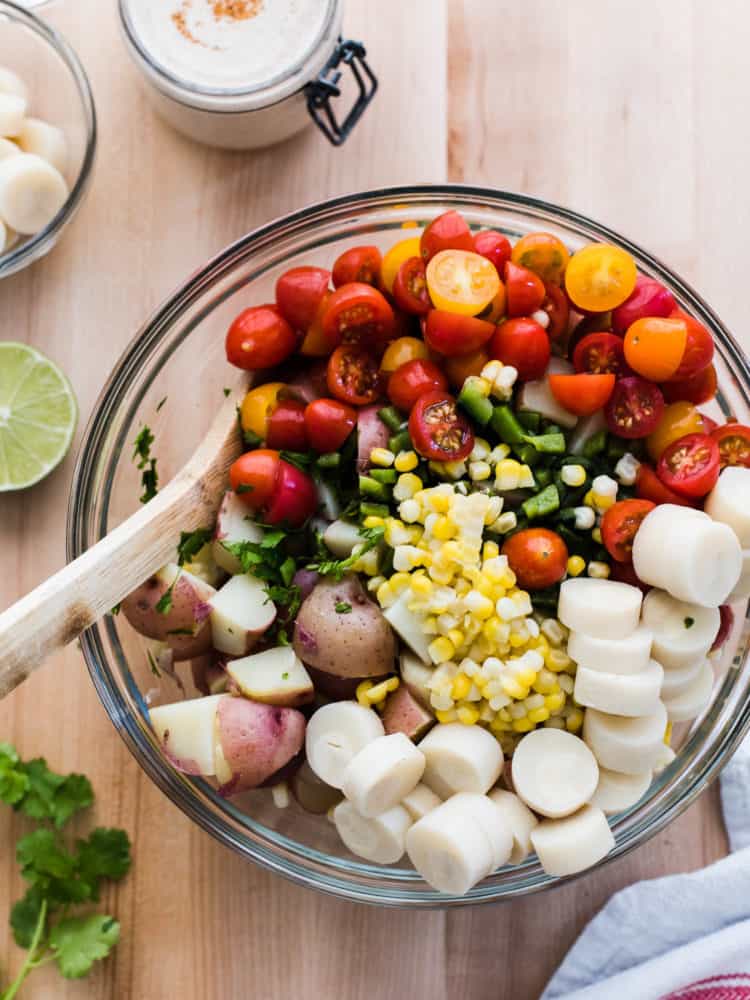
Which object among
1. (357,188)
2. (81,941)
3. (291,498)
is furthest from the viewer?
(357,188)

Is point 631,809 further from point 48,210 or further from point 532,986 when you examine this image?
point 48,210

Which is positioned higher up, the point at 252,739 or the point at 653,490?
the point at 653,490

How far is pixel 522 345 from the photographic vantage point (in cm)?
165

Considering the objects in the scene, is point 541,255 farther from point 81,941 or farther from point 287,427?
point 81,941

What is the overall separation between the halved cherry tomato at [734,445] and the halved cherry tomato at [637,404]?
14cm

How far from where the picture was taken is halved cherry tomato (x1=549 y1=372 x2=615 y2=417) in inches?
63.7

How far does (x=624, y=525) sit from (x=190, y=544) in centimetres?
69

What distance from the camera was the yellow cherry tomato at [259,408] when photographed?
175cm

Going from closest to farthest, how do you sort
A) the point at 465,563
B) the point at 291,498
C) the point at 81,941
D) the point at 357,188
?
the point at 465,563 → the point at 291,498 → the point at 81,941 → the point at 357,188

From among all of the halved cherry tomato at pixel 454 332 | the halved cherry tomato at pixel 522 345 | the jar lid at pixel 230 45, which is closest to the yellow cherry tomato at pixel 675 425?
the halved cherry tomato at pixel 522 345

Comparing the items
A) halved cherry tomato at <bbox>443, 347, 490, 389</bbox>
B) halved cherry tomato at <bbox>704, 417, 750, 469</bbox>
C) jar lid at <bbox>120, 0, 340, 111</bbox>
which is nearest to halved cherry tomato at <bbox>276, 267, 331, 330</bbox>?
halved cherry tomato at <bbox>443, 347, 490, 389</bbox>

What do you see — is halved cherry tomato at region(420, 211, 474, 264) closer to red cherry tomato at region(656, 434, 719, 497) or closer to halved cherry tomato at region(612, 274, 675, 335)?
halved cherry tomato at region(612, 274, 675, 335)

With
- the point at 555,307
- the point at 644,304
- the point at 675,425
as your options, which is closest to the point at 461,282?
the point at 555,307

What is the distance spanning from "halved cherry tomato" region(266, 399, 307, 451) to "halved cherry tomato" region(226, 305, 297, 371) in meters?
0.09
